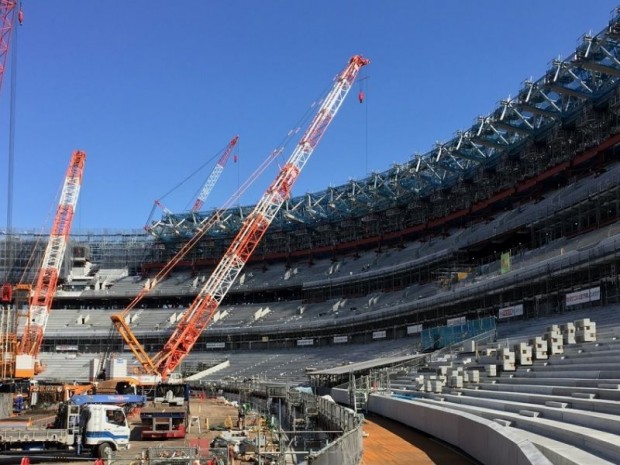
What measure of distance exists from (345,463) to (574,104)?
179ft

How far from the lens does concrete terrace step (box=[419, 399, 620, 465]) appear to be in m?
12.6

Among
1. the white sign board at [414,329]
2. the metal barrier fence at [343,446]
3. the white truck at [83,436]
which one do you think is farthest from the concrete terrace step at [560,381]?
the white sign board at [414,329]

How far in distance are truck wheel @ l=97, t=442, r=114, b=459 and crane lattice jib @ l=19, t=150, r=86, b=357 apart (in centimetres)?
7250

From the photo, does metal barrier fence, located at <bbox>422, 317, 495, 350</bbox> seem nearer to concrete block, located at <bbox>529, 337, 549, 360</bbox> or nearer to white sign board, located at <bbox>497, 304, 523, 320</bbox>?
white sign board, located at <bbox>497, 304, 523, 320</bbox>

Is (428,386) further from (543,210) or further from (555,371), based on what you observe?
(543,210)

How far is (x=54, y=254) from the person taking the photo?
107062 millimetres

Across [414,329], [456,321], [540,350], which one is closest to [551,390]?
[540,350]

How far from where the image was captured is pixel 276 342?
92.6 metres

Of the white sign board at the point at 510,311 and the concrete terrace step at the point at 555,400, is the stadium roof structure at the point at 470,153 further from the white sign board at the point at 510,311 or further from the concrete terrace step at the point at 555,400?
the concrete terrace step at the point at 555,400

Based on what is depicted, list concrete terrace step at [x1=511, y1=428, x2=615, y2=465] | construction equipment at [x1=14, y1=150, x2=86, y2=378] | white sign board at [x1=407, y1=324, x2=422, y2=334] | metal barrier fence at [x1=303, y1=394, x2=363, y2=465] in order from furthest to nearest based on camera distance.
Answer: construction equipment at [x1=14, y1=150, x2=86, y2=378] → white sign board at [x1=407, y1=324, x2=422, y2=334] → metal barrier fence at [x1=303, y1=394, x2=363, y2=465] → concrete terrace step at [x1=511, y1=428, x2=615, y2=465]

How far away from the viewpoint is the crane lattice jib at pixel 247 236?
90144 mm

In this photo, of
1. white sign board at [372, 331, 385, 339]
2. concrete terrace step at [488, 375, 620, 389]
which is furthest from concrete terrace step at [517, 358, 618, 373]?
white sign board at [372, 331, 385, 339]

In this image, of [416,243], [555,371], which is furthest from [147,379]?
[555,371]

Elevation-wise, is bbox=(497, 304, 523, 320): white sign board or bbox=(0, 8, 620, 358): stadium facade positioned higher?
bbox=(0, 8, 620, 358): stadium facade
